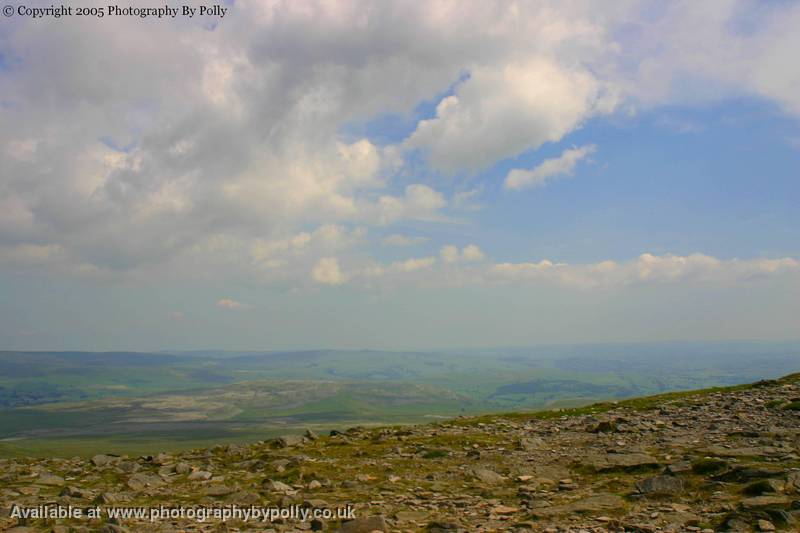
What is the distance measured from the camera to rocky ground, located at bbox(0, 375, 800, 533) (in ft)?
50.3

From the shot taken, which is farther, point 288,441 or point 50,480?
point 288,441

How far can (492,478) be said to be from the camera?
69.2 feet

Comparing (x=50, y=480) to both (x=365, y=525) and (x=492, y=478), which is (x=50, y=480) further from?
(x=492, y=478)

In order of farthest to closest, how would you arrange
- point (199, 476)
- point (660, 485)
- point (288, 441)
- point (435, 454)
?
1. point (288, 441)
2. point (435, 454)
3. point (199, 476)
4. point (660, 485)

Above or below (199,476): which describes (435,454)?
above

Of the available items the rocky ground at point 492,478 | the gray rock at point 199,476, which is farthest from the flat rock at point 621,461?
the gray rock at point 199,476

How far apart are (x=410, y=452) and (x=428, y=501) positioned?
1008cm

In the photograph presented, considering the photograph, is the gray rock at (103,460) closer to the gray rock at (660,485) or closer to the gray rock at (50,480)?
the gray rock at (50,480)

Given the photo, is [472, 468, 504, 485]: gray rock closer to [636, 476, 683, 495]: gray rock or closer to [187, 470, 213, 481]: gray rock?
[636, 476, 683, 495]: gray rock

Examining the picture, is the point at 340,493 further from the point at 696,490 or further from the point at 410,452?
the point at 696,490

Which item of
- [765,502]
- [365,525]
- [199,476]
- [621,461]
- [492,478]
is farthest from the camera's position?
[199,476]

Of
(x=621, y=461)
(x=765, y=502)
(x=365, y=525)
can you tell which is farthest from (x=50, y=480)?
(x=765, y=502)

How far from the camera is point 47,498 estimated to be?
21.0 m

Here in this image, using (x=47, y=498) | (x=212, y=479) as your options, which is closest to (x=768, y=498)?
(x=212, y=479)
